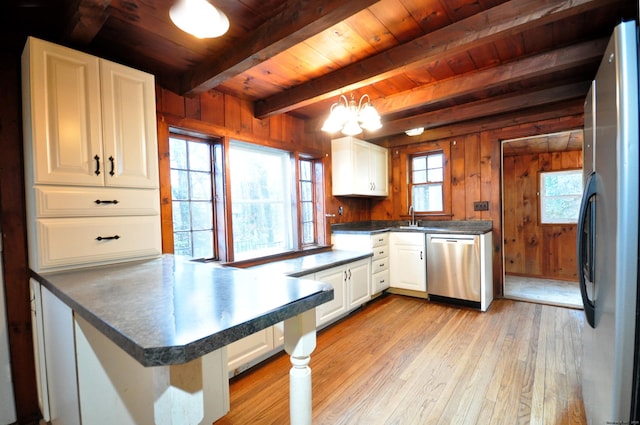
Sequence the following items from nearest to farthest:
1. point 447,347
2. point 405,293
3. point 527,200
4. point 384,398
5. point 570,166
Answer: point 384,398
point 447,347
point 405,293
point 570,166
point 527,200

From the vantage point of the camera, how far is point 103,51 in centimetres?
182

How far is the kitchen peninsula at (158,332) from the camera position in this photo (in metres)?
0.66

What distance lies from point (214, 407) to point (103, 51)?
2.21 m

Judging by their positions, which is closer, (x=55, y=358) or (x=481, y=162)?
(x=55, y=358)

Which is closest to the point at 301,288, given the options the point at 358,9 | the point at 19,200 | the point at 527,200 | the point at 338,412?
the point at 338,412

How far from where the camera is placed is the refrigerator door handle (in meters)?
1.21

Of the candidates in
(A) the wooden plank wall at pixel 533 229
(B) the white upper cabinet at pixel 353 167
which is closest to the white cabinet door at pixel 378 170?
(B) the white upper cabinet at pixel 353 167

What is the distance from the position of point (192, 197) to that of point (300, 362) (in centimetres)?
191

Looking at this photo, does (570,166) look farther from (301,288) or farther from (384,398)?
(301,288)

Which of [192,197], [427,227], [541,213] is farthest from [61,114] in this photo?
[541,213]

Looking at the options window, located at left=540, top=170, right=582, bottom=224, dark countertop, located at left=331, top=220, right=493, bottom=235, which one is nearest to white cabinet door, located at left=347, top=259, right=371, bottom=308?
dark countertop, located at left=331, top=220, right=493, bottom=235

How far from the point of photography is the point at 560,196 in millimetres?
4504

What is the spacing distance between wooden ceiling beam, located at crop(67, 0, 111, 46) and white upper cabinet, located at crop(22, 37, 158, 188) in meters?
0.11

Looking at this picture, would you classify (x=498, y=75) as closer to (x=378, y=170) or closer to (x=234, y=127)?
(x=378, y=170)
